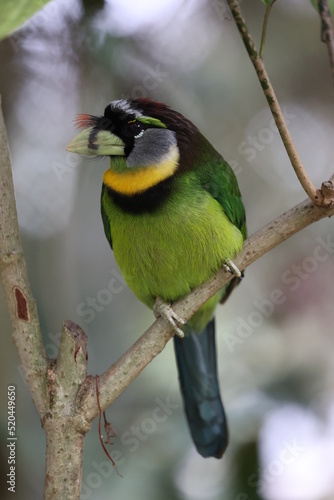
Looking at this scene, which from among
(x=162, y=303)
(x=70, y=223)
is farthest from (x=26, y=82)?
(x=162, y=303)

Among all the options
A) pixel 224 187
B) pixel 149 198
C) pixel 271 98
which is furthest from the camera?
pixel 224 187

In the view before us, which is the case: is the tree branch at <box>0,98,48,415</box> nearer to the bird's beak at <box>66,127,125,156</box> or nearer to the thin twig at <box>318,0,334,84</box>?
the bird's beak at <box>66,127,125,156</box>

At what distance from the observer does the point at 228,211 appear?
5.90 feet

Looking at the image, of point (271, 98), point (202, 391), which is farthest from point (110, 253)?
point (271, 98)

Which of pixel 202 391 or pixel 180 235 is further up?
pixel 180 235

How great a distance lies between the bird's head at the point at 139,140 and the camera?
1597 mm

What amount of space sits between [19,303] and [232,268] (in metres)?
0.60

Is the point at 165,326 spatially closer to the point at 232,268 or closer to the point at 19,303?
the point at 232,268

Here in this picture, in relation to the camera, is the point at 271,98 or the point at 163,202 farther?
the point at 163,202

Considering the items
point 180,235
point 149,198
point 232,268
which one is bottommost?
point 232,268

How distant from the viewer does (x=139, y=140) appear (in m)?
1.62

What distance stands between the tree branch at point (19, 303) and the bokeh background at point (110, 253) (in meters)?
0.94

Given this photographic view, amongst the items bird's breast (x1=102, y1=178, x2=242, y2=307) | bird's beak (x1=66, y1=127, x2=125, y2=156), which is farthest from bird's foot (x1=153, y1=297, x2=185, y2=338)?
bird's beak (x1=66, y1=127, x2=125, y2=156)

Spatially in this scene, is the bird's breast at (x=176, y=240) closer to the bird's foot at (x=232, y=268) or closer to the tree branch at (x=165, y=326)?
the bird's foot at (x=232, y=268)
